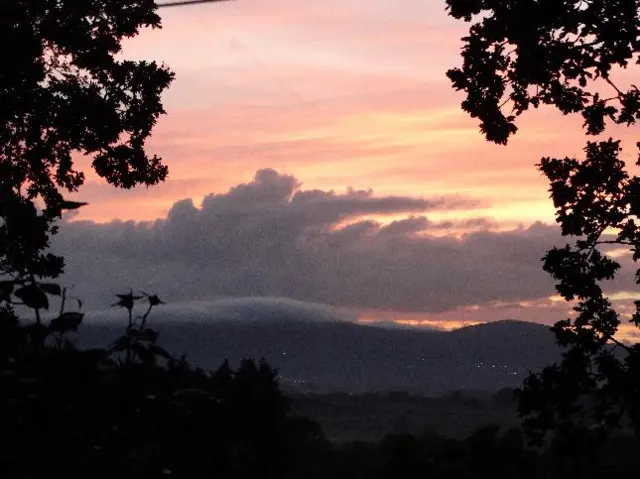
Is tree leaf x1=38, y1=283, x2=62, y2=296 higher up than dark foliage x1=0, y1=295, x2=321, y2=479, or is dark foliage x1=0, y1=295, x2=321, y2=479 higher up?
tree leaf x1=38, y1=283, x2=62, y2=296

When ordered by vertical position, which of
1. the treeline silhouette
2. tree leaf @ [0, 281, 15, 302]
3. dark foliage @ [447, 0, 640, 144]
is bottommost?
the treeline silhouette

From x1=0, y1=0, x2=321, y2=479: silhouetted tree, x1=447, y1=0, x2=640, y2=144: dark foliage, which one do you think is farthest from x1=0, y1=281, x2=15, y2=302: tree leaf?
x1=447, y1=0, x2=640, y2=144: dark foliage

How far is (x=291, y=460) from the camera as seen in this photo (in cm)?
8350

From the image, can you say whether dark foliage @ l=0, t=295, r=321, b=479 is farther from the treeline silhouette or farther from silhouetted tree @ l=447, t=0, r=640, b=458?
silhouetted tree @ l=447, t=0, r=640, b=458

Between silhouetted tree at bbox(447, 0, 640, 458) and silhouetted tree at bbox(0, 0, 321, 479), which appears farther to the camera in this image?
silhouetted tree at bbox(447, 0, 640, 458)

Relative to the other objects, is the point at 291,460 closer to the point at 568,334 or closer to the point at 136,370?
the point at 568,334

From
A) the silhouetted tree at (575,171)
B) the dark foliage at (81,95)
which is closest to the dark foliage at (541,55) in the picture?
the silhouetted tree at (575,171)

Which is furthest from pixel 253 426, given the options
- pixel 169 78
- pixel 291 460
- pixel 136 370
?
pixel 136 370

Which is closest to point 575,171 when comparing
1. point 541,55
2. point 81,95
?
point 541,55

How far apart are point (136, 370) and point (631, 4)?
1629cm

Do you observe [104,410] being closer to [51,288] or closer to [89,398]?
[89,398]

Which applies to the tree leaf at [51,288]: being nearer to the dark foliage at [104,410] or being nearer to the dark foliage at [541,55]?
the dark foliage at [104,410]

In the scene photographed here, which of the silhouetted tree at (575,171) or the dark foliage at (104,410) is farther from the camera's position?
the silhouetted tree at (575,171)

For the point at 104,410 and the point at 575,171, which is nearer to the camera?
the point at 104,410
